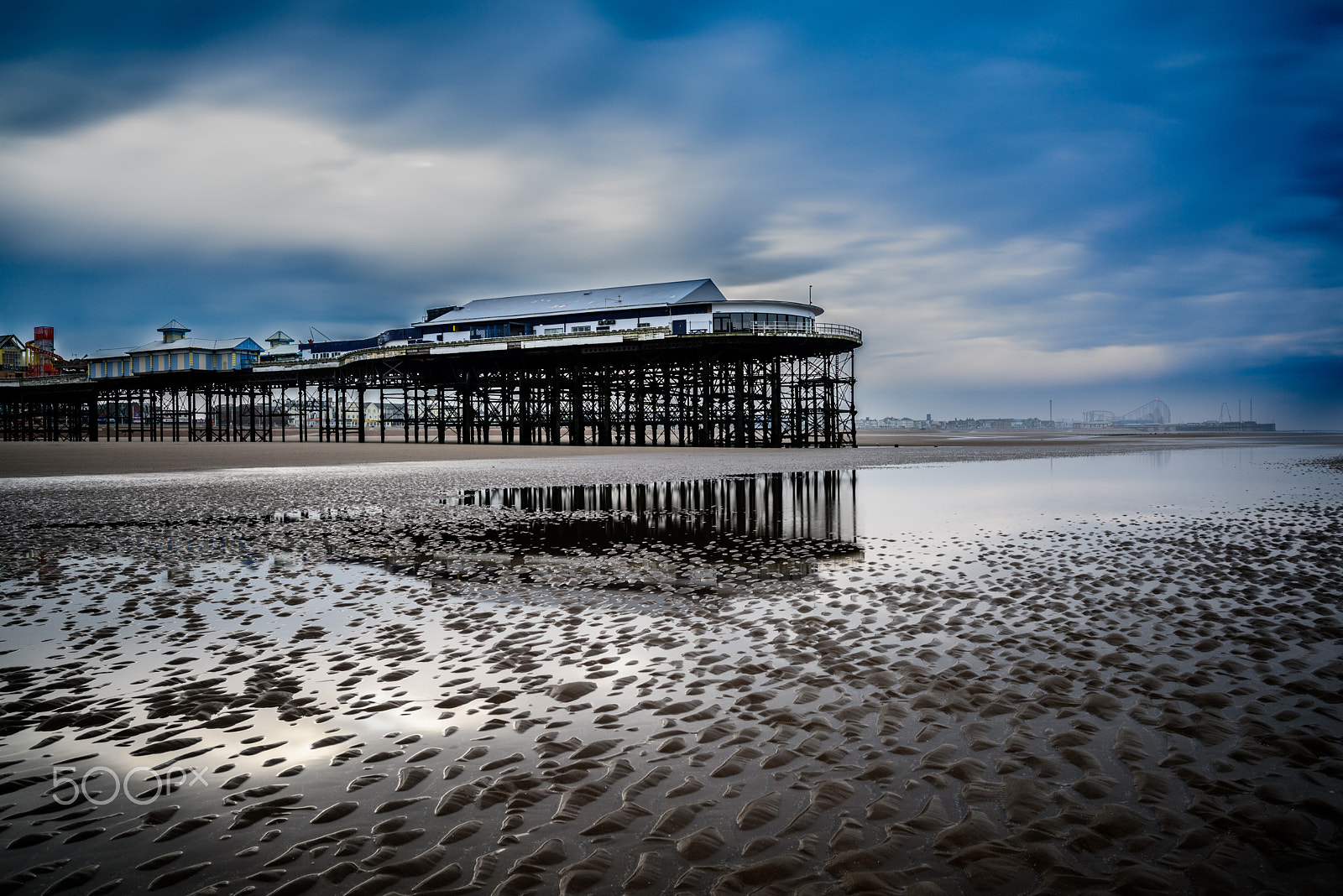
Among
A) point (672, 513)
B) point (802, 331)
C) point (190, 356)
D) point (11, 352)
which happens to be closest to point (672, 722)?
point (672, 513)

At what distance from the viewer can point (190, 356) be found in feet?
282

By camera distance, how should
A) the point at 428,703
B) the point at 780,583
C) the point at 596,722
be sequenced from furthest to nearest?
A: 1. the point at 780,583
2. the point at 428,703
3. the point at 596,722

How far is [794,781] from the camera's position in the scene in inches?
157

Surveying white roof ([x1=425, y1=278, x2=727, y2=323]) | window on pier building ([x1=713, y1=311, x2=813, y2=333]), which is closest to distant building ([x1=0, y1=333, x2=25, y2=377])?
white roof ([x1=425, y1=278, x2=727, y2=323])

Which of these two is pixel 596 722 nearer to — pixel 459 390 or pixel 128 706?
pixel 128 706

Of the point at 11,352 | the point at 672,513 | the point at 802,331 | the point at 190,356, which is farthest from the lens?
the point at 11,352

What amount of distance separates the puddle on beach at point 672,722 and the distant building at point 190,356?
87.2 metres

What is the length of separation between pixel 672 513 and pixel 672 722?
1134 centimetres

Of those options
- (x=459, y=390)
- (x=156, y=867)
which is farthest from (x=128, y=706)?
(x=459, y=390)

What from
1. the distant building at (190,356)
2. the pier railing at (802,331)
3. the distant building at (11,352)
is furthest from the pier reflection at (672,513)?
the distant building at (11,352)

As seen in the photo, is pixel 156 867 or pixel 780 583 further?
pixel 780 583

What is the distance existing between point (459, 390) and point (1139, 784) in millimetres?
69419

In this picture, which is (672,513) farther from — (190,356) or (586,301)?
(190,356)

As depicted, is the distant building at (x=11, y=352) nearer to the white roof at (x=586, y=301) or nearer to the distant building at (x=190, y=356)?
the distant building at (x=190, y=356)
